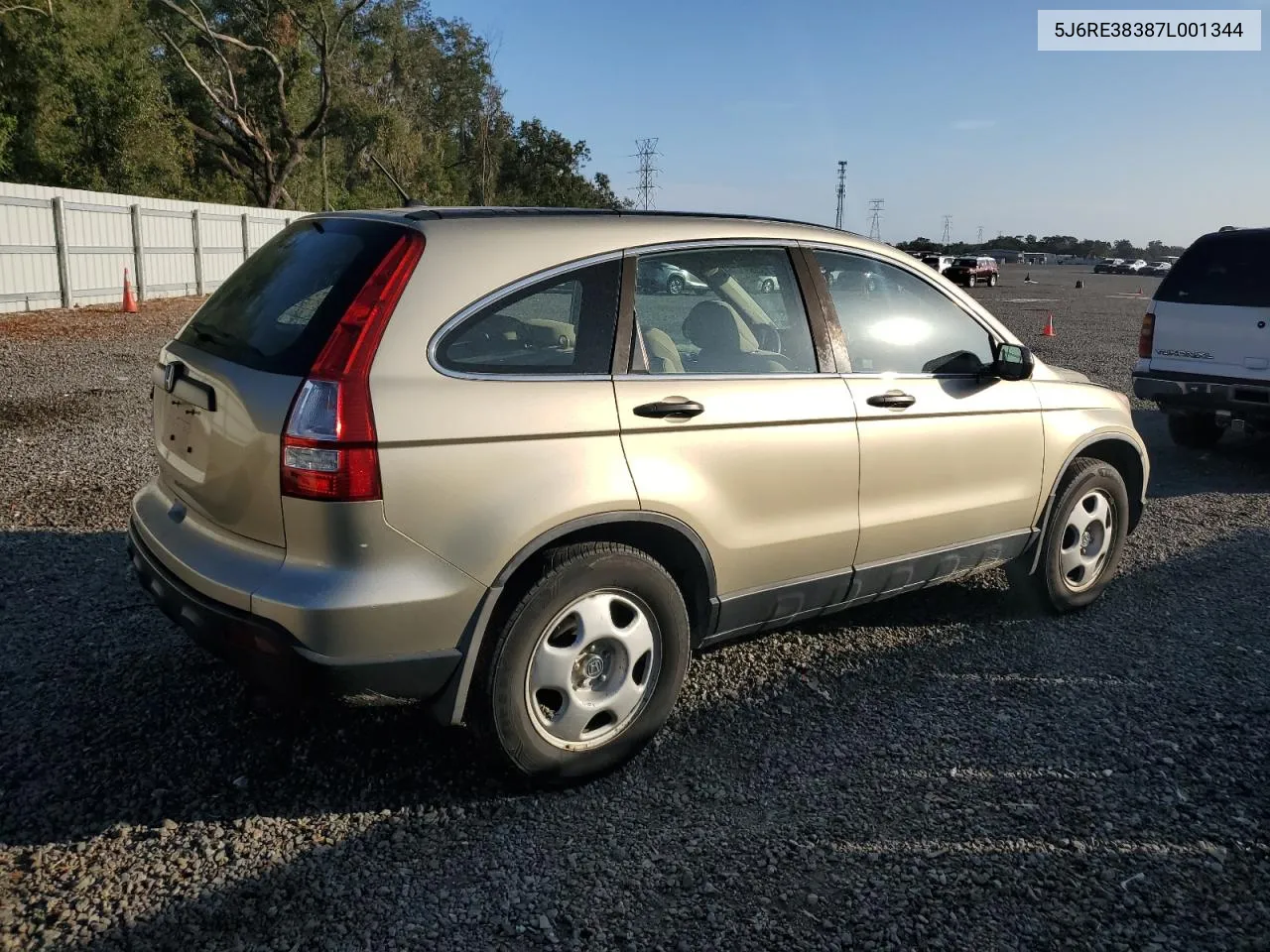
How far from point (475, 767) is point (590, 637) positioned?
2.12 feet

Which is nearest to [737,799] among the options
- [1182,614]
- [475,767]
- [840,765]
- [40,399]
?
[840,765]

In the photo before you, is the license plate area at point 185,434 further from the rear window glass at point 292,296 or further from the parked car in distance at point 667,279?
the parked car in distance at point 667,279

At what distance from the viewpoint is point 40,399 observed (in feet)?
32.1

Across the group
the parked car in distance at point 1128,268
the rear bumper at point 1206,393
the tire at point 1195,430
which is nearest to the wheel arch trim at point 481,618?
the rear bumper at point 1206,393

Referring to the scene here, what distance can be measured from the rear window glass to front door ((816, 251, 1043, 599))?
1.80 m

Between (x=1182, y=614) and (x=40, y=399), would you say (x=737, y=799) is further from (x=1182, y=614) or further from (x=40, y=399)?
(x=40, y=399)

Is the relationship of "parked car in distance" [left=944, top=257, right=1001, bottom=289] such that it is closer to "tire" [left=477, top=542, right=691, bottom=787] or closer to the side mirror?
the side mirror

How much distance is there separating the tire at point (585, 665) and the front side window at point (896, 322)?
131cm

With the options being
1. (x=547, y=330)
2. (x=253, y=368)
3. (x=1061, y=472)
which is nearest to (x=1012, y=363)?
(x=1061, y=472)

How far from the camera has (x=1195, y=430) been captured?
926cm

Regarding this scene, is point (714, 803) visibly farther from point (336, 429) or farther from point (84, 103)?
point (84, 103)

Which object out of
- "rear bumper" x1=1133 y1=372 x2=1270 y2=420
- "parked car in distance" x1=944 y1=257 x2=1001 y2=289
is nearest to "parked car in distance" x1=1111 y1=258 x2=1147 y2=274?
"parked car in distance" x1=944 y1=257 x2=1001 y2=289

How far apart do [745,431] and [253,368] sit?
5.14 feet

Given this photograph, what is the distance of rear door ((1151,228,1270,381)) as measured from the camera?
7949mm
